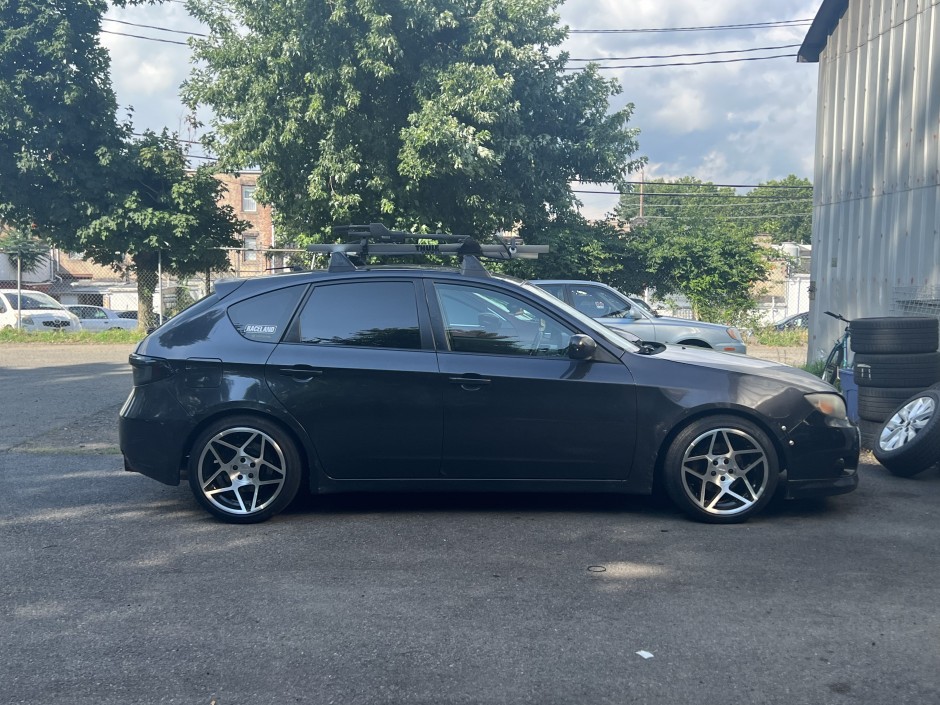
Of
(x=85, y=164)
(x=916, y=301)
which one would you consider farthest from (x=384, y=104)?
(x=916, y=301)

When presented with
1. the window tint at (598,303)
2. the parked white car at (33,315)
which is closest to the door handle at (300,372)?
the window tint at (598,303)

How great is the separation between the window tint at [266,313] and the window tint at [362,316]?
0.33 feet

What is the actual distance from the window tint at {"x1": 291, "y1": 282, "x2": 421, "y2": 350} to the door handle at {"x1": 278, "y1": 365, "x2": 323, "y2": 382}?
214 millimetres

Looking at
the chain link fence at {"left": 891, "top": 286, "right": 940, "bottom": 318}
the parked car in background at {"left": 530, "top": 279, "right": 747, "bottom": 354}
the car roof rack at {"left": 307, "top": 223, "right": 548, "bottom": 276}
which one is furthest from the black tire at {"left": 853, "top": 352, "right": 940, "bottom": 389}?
the parked car in background at {"left": 530, "top": 279, "right": 747, "bottom": 354}

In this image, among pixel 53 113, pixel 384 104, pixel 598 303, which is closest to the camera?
pixel 598 303

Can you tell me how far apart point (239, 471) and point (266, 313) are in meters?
1.03

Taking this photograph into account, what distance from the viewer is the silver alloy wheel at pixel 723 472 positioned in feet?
19.4

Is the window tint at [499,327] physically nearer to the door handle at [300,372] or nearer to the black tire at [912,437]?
the door handle at [300,372]

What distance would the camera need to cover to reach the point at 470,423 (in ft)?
19.5

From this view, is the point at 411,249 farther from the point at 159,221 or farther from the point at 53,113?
the point at 53,113

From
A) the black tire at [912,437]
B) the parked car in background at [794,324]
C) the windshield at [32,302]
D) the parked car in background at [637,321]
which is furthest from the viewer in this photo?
the windshield at [32,302]

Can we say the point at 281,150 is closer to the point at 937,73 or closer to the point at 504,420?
the point at 937,73

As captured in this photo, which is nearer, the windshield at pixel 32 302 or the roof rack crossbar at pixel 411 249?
the roof rack crossbar at pixel 411 249

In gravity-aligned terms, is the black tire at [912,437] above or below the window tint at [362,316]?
below
